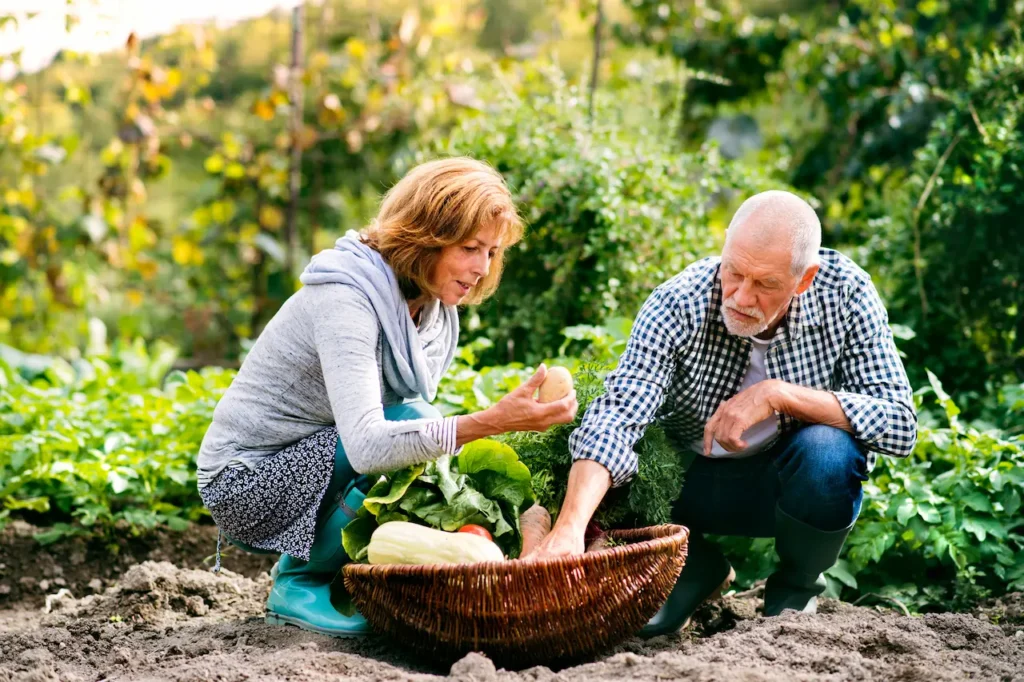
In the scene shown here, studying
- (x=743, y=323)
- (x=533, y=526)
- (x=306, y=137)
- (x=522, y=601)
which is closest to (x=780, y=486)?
(x=743, y=323)

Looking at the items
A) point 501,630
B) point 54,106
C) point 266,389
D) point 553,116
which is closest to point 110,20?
point 54,106

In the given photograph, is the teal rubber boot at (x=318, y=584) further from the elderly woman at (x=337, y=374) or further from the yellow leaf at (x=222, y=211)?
the yellow leaf at (x=222, y=211)

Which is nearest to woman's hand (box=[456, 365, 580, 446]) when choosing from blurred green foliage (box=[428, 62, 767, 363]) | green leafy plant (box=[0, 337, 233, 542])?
green leafy plant (box=[0, 337, 233, 542])

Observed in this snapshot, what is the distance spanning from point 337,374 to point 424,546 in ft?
1.53

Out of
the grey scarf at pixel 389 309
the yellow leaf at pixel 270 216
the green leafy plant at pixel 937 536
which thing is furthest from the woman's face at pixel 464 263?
the yellow leaf at pixel 270 216

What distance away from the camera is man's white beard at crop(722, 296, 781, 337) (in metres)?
2.85

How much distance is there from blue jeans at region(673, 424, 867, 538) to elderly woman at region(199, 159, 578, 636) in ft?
2.72

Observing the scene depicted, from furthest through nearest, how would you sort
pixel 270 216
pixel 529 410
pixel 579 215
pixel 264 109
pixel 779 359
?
1. pixel 270 216
2. pixel 264 109
3. pixel 579 215
4. pixel 779 359
5. pixel 529 410

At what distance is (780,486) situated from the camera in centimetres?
299

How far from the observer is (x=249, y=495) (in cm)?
285

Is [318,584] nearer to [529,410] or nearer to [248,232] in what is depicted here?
[529,410]

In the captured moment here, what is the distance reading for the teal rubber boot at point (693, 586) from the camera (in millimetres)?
2914

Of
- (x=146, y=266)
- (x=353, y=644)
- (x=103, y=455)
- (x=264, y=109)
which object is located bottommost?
(x=353, y=644)

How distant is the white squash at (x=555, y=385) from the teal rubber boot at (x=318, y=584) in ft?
2.20
